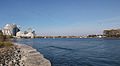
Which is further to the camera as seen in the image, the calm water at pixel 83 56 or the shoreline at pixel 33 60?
the calm water at pixel 83 56

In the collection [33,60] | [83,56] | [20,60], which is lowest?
[83,56]

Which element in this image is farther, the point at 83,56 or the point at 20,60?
the point at 83,56

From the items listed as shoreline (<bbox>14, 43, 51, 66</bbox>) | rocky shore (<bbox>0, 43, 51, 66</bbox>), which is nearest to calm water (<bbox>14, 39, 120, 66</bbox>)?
shoreline (<bbox>14, 43, 51, 66</bbox>)

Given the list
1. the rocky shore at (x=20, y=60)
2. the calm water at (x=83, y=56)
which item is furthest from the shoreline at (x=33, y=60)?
the calm water at (x=83, y=56)

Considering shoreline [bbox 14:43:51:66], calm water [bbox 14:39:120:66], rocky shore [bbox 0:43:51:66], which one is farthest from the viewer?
calm water [bbox 14:39:120:66]

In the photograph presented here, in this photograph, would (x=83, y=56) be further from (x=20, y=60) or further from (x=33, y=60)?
(x=20, y=60)

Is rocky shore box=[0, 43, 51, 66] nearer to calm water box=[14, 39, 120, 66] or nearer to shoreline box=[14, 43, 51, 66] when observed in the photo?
shoreline box=[14, 43, 51, 66]

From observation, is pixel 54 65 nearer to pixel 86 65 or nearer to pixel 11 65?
pixel 86 65

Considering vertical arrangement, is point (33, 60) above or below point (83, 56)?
above

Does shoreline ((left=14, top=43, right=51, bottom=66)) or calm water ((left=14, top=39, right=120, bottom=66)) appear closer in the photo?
shoreline ((left=14, top=43, right=51, bottom=66))

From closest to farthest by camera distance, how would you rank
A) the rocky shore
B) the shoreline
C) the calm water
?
the rocky shore → the shoreline → the calm water

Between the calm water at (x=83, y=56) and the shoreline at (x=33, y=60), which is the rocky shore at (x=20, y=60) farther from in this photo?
the calm water at (x=83, y=56)

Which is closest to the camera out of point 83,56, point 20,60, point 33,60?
point 20,60

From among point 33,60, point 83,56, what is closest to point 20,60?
point 33,60
